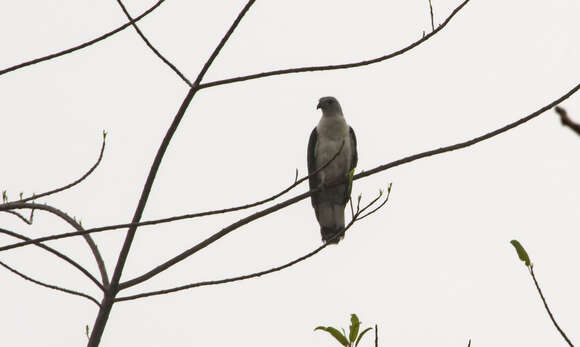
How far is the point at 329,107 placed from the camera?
31.5 ft

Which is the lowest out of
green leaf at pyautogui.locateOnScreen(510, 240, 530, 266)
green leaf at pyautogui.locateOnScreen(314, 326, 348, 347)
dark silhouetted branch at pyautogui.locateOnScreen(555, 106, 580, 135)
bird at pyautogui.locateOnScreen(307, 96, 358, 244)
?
dark silhouetted branch at pyautogui.locateOnScreen(555, 106, 580, 135)

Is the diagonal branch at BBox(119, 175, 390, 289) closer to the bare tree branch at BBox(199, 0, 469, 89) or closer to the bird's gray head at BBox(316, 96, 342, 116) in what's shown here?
the bare tree branch at BBox(199, 0, 469, 89)

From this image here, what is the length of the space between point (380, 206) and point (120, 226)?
1.79 meters

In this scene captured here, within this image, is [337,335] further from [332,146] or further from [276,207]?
[332,146]

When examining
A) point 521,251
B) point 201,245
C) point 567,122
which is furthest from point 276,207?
point 567,122

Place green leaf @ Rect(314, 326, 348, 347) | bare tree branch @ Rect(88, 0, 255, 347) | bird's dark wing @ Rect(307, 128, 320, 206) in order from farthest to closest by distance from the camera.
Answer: bird's dark wing @ Rect(307, 128, 320, 206) → green leaf @ Rect(314, 326, 348, 347) → bare tree branch @ Rect(88, 0, 255, 347)

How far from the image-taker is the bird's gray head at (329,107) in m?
9.60

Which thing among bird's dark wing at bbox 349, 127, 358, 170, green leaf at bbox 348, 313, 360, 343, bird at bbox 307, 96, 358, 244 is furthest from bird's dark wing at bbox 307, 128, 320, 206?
green leaf at bbox 348, 313, 360, 343

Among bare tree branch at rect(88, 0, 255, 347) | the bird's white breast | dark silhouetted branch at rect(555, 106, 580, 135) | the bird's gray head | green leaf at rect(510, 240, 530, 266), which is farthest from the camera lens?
the bird's gray head

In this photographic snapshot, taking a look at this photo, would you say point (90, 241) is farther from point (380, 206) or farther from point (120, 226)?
point (380, 206)

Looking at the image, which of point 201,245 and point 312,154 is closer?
point 201,245

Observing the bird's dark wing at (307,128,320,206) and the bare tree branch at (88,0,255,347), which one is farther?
the bird's dark wing at (307,128,320,206)

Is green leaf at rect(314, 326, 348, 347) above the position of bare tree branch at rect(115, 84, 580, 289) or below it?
below

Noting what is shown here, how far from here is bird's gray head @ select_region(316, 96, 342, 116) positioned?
378 inches
